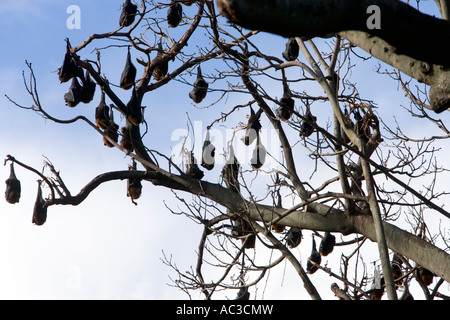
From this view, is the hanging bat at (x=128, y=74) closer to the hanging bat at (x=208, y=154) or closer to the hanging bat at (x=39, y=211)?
the hanging bat at (x=208, y=154)

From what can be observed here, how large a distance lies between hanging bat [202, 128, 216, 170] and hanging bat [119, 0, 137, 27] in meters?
2.06

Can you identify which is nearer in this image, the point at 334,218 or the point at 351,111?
the point at 334,218

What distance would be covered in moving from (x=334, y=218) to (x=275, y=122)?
5.90 feet

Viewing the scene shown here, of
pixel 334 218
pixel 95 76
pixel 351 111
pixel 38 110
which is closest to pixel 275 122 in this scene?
pixel 351 111

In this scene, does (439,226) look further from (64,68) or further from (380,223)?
(64,68)

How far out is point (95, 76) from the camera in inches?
329

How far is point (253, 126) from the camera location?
8.86m

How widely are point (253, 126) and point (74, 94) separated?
2.96m

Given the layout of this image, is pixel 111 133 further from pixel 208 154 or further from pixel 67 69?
pixel 208 154

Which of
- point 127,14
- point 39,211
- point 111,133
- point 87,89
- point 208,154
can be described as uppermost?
point 127,14

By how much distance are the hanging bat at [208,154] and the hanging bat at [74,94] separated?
7.13 ft

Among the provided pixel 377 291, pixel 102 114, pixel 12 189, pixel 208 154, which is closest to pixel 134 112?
pixel 102 114

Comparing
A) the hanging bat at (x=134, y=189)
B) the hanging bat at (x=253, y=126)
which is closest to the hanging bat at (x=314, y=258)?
the hanging bat at (x=253, y=126)

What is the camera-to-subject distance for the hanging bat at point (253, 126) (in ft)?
29.0
